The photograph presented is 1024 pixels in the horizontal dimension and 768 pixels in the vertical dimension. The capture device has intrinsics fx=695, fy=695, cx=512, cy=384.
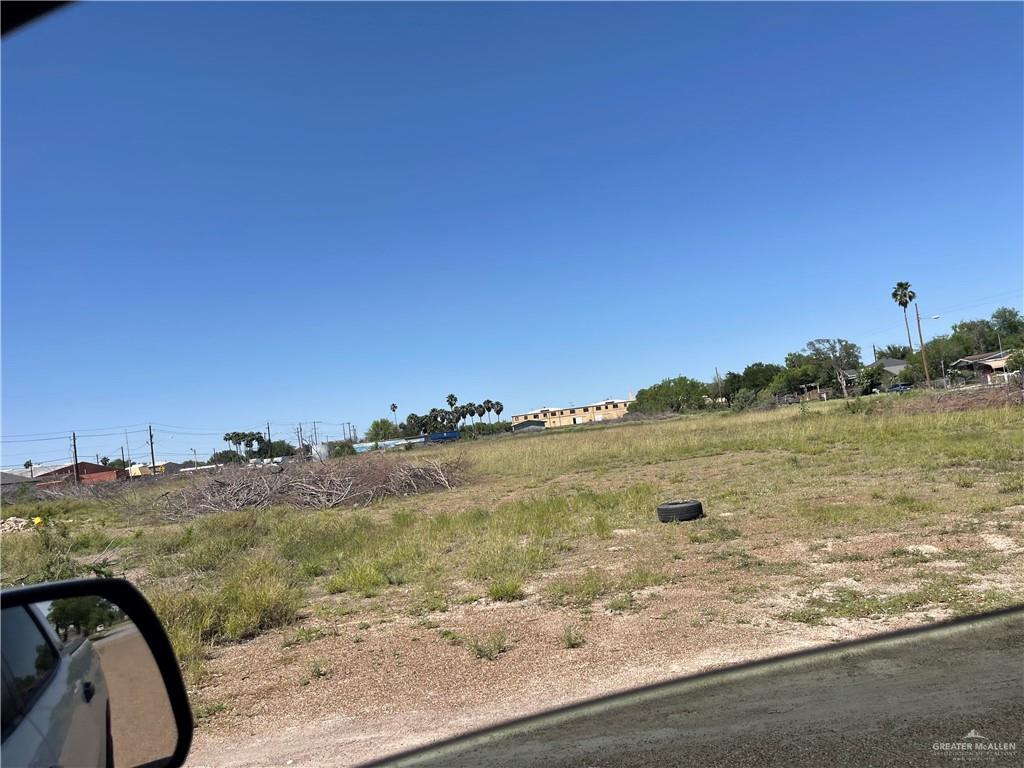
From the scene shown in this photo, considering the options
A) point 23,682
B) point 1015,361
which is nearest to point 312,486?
A: point 23,682

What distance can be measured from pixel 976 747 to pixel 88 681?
13.5ft

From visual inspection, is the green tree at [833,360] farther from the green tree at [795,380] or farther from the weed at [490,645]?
the weed at [490,645]

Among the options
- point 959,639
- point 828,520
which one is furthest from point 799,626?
Result: point 828,520

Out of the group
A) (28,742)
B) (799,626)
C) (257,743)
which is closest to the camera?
(28,742)

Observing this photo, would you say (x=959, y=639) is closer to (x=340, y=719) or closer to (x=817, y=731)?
(x=817, y=731)

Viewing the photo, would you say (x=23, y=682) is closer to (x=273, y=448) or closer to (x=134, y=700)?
(x=134, y=700)

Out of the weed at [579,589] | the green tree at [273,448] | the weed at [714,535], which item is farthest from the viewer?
the green tree at [273,448]

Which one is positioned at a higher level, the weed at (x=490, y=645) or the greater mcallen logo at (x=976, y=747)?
the greater mcallen logo at (x=976, y=747)

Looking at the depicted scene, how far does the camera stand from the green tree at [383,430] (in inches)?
5916

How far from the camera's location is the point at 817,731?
13.0 feet

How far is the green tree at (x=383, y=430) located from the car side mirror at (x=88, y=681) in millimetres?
147489

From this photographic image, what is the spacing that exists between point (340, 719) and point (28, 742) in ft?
12.8

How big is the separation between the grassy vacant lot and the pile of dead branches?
4189 millimetres

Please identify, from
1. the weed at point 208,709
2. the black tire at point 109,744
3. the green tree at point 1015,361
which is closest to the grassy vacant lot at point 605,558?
the weed at point 208,709
